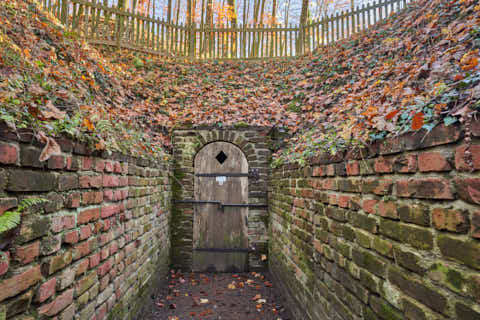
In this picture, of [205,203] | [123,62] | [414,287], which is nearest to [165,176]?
[205,203]

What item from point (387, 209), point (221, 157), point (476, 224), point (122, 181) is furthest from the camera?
point (221, 157)

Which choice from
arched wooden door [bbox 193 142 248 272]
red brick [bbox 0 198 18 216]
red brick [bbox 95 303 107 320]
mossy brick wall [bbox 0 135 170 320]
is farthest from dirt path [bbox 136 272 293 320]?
red brick [bbox 0 198 18 216]

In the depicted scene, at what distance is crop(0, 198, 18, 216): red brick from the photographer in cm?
98

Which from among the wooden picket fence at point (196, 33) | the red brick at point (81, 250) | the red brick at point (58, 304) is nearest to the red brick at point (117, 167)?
the red brick at point (81, 250)

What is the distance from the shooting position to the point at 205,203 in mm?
4805

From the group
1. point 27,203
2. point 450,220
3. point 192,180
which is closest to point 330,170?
point 450,220

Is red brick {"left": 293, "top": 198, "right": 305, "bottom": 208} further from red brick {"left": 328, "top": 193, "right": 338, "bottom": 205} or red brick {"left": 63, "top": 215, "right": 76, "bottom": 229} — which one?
red brick {"left": 63, "top": 215, "right": 76, "bottom": 229}

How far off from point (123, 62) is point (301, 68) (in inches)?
205

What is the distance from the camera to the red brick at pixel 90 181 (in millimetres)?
1621

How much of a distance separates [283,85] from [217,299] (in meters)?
5.37

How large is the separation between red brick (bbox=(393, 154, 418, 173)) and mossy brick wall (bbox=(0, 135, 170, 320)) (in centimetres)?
177

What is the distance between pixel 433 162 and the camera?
1.00m

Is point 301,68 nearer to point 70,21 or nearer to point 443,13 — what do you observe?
point 443,13

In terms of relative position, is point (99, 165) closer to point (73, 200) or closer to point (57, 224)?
point (73, 200)
